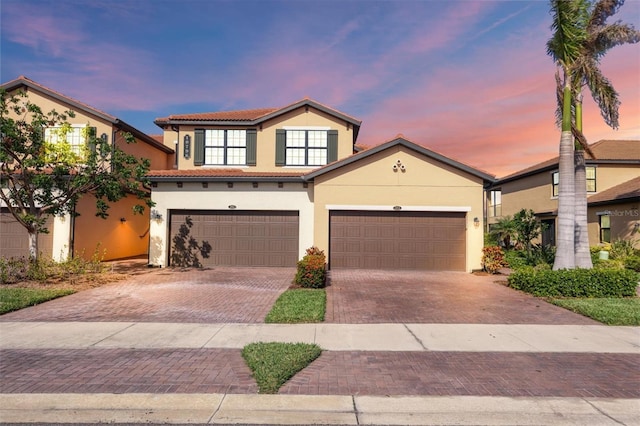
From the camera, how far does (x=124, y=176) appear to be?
13398mm

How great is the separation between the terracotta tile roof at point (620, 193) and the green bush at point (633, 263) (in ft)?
11.3

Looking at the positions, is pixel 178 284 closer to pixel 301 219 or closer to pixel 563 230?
pixel 301 219

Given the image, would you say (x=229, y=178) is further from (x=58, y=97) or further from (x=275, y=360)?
(x=275, y=360)

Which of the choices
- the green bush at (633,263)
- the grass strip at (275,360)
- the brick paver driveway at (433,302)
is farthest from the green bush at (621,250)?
the grass strip at (275,360)

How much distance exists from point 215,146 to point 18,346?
13.7 m

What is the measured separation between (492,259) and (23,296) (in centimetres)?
1603

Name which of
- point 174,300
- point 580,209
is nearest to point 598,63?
point 580,209

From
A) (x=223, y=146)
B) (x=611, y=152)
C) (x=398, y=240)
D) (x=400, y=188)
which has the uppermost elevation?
(x=611, y=152)

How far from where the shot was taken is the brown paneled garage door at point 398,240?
15695 millimetres

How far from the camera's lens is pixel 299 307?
8820mm

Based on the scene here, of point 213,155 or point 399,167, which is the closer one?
point 399,167

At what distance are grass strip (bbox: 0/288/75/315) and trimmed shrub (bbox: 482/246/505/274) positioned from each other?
1505 cm

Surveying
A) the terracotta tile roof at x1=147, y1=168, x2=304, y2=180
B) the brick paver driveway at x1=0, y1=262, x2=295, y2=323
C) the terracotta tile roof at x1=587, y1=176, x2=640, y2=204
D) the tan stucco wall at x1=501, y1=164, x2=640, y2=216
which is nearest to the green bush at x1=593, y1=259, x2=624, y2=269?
the terracotta tile roof at x1=587, y1=176, x2=640, y2=204

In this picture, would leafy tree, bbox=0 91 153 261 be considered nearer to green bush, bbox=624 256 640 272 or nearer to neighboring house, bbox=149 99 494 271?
neighboring house, bbox=149 99 494 271
